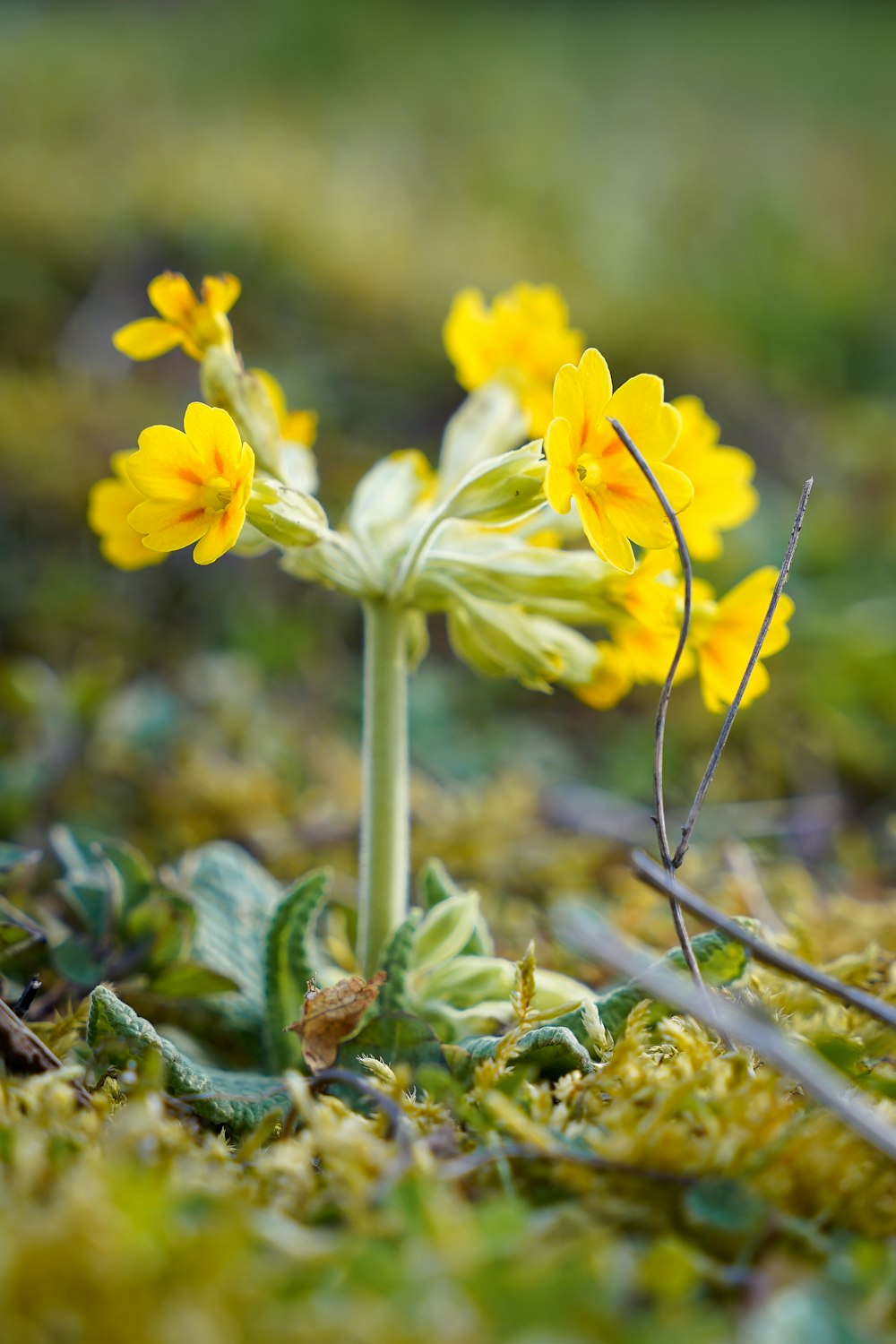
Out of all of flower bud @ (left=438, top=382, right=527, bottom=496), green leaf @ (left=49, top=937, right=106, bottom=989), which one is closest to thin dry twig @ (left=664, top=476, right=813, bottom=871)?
flower bud @ (left=438, top=382, right=527, bottom=496)

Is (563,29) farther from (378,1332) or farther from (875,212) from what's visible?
(378,1332)

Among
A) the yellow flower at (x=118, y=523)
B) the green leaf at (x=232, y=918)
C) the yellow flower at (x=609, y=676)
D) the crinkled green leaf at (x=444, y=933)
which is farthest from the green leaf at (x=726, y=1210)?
the yellow flower at (x=118, y=523)

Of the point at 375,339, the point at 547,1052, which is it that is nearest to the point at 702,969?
the point at 547,1052

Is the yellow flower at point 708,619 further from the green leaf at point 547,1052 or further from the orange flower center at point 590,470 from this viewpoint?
the green leaf at point 547,1052

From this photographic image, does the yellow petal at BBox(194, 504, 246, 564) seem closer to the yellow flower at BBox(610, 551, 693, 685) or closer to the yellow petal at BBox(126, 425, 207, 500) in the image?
the yellow petal at BBox(126, 425, 207, 500)

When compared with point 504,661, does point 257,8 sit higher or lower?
higher

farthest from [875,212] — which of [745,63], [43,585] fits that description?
[43,585]
